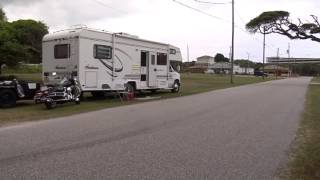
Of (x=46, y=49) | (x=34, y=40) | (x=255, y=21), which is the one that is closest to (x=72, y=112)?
(x=46, y=49)

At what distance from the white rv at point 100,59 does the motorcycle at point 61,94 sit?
0.84 metres

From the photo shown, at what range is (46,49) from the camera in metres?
23.7

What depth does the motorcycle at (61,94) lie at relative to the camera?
19656 millimetres

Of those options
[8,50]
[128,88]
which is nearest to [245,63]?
[8,50]

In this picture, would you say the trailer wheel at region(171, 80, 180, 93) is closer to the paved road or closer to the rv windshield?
the rv windshield

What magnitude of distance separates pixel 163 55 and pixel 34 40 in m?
44.5

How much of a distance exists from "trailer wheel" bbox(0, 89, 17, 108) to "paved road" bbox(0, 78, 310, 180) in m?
4.48

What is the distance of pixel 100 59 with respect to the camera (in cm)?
2347

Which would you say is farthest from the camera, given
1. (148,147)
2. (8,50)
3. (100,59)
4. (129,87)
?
(8,50)

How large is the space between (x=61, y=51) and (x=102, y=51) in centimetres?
188

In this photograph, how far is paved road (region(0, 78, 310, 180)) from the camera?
813cm

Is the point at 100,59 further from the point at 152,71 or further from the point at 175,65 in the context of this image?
the point at 175,65

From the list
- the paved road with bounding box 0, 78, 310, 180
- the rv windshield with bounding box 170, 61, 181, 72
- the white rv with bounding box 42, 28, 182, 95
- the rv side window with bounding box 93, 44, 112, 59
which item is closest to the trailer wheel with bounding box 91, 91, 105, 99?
the white rv with bounding box 42, 28, 182, 95

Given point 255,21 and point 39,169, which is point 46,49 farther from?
point 255,21
